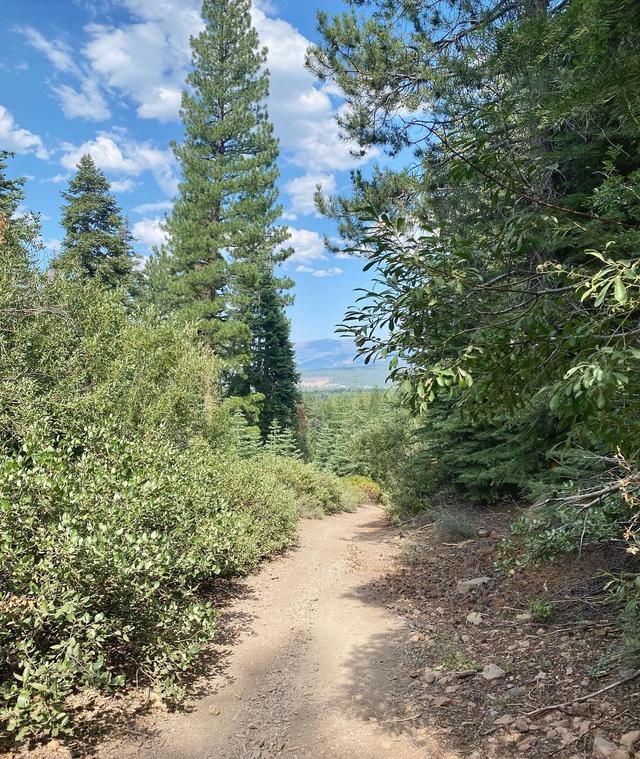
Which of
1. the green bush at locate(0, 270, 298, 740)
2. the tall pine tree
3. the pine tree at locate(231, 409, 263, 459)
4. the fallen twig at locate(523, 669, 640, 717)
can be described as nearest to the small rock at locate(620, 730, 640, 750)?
the fallen twig at locate(523, 669, 640, 717)

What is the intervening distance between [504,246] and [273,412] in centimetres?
2710

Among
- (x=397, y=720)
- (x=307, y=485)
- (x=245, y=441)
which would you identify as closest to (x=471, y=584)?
(x=397, y=720)

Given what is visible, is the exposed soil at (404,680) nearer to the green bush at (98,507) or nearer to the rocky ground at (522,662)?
the rocky ground at (522,662)

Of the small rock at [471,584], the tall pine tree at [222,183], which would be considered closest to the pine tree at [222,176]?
the tall pine tree at [222,183]

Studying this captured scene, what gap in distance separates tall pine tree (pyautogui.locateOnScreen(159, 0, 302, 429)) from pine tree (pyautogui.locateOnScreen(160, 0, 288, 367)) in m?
Result: 0.04

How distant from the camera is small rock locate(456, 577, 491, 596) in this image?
6.32m

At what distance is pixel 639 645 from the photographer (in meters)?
3.25

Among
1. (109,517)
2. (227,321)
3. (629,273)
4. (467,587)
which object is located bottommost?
(467,587)

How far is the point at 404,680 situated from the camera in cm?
442

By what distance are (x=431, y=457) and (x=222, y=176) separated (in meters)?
12.6

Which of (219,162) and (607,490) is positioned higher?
(219,162)

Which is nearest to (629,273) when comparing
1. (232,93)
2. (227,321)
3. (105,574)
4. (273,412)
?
(105,574)

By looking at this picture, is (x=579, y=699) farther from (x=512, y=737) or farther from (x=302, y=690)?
(x=302, y=690)

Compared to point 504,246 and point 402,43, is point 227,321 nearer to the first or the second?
point 402,43
